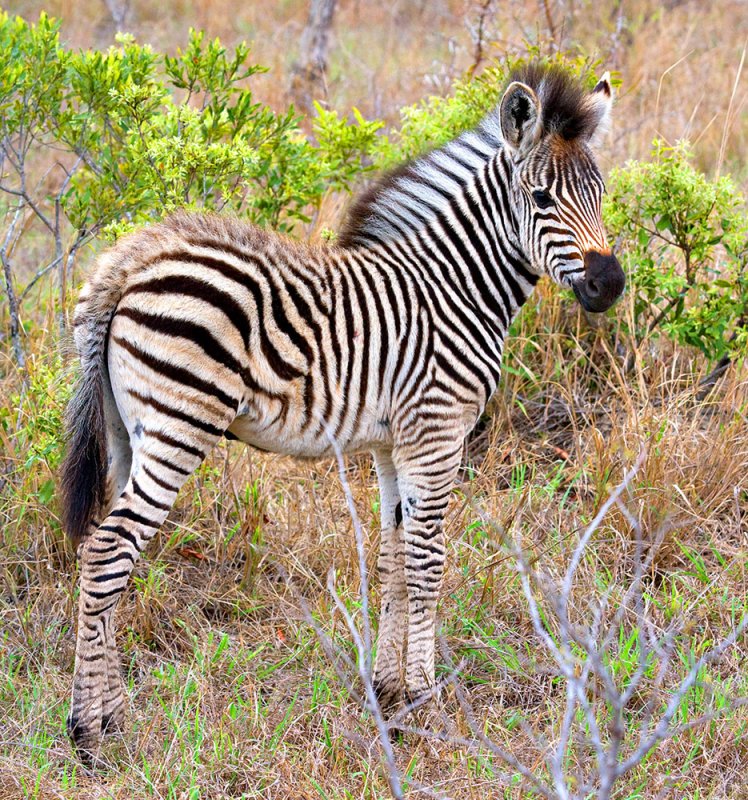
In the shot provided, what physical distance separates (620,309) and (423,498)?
8.85 feet

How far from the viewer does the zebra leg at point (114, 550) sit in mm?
4113

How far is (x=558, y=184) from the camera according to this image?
4.49 metres

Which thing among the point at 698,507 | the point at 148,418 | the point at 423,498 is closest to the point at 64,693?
the point at 148,418

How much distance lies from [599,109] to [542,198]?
0.59 meters

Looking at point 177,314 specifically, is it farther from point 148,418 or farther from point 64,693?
point 64,693

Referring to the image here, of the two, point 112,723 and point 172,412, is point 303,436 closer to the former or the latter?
point 172,412

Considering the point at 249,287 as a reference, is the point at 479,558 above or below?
below

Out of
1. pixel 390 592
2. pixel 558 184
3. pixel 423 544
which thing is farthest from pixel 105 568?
pixel 558 184

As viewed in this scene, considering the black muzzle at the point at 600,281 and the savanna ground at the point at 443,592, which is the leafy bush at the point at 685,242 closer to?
the savanna ground at the point at 443,592

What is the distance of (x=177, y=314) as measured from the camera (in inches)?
159

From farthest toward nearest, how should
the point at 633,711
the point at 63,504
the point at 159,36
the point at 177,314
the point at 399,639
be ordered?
the point at 159,36, the point at 399,639, the point at 633,711, the point at 63,504, the point at 177,314

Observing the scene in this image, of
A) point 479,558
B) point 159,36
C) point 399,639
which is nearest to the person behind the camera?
point 399,639

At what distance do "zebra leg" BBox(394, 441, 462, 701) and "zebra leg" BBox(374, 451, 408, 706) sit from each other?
0.12m

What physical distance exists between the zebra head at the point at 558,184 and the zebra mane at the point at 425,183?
5 cm
